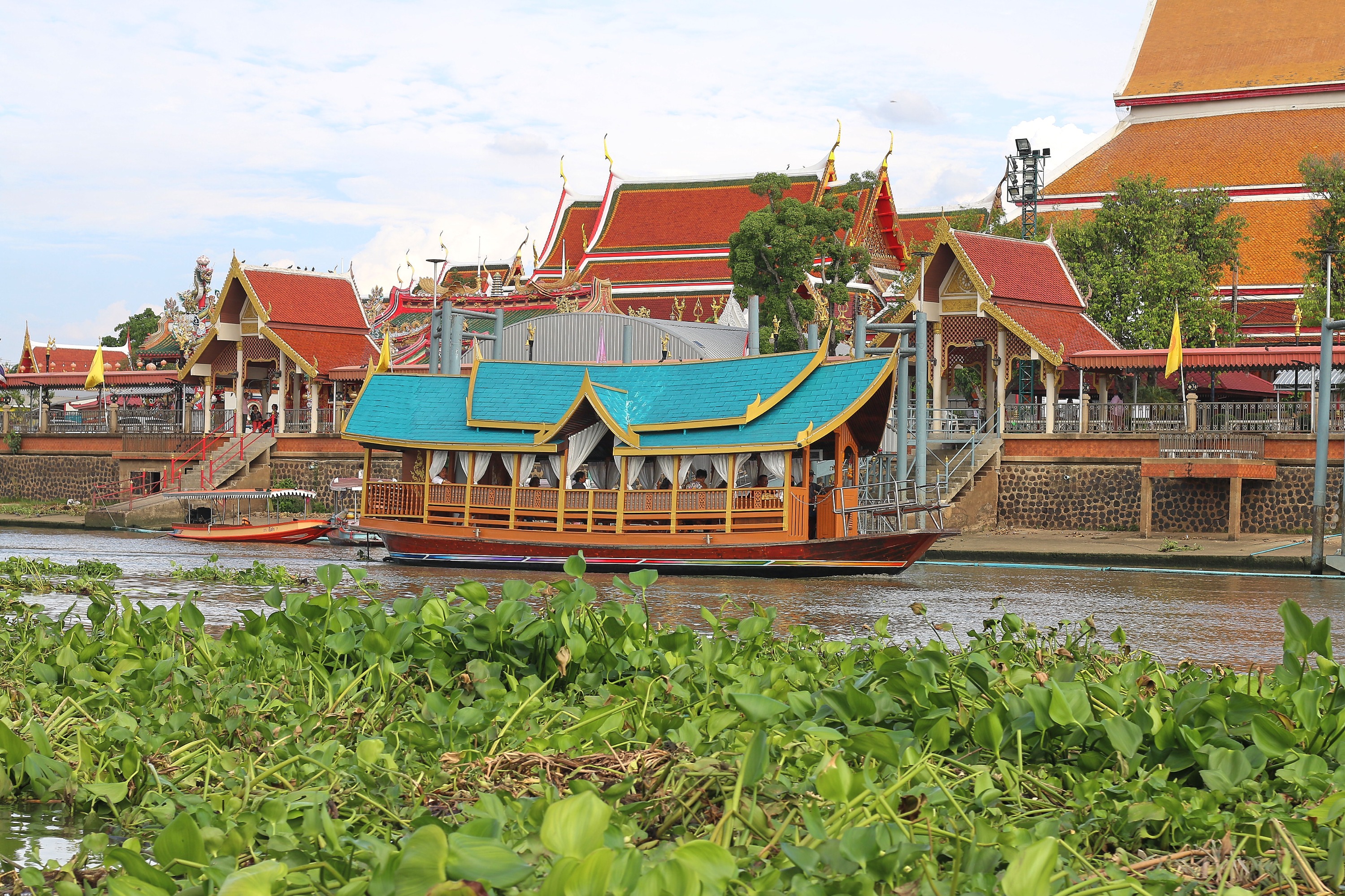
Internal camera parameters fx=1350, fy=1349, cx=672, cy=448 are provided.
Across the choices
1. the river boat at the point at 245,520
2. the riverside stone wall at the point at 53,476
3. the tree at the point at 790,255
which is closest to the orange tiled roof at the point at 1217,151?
the tree at the point at 790,255

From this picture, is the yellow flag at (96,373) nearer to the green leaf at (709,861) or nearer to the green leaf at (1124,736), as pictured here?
the green leaf at (1124,736)

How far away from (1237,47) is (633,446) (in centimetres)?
3797

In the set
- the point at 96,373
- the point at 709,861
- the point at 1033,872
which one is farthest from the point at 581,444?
the point at 96,373

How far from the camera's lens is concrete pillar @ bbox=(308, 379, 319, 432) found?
3866cm

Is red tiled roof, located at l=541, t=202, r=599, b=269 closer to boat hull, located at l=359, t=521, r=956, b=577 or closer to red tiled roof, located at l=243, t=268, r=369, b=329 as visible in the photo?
red tiled roof, located at l=243, t=268, r=369, b=329

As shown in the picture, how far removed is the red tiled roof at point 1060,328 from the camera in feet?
98.7

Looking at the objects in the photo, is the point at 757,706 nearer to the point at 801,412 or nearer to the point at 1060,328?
the point at 801,412

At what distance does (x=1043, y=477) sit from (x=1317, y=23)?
28.9m

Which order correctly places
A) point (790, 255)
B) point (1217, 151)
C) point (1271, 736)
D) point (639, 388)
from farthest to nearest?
point (1217, 151) → point (790, 255) → point (639, 388) → point (1271, 736)

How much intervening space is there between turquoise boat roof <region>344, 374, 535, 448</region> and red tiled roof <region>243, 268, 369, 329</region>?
16940 mm

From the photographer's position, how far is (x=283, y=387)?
39.7 m

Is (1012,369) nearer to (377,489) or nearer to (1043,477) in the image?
(1043,477)

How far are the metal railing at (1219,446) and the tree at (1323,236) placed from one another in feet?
19.3

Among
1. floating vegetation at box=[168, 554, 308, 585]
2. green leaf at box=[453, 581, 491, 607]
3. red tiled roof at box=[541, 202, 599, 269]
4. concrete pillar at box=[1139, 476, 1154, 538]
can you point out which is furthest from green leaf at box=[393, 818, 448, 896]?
red tiled roof at box=[541, 202, 599, 269]
